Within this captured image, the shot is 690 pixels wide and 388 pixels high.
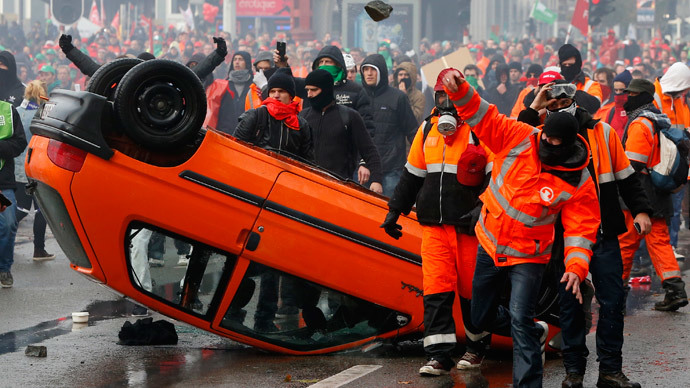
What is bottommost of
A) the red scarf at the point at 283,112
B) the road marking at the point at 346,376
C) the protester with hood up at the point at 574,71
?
the road marking at the point at 346,376

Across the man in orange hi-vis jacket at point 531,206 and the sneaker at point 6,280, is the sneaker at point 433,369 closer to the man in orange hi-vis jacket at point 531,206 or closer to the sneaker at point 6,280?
the man in orange hi-vis jacket at point 531,206

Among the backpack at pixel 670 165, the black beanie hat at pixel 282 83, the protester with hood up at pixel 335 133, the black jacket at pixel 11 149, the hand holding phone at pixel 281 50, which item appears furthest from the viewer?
the black jacket at pixel 11 149

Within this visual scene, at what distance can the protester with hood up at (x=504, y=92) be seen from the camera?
59.9 feet

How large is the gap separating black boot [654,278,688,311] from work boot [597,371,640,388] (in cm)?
276

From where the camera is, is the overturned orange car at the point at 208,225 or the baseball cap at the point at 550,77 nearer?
the overturned orange car at the point at 208,225

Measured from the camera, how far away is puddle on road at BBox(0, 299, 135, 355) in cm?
789

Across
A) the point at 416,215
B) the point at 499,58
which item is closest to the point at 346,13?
the point at 499,58

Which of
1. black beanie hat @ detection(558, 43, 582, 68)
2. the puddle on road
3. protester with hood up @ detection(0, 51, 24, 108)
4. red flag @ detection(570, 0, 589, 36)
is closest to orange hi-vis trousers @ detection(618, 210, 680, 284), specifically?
black beanie hat @ detection(558, 43, 582, 68)

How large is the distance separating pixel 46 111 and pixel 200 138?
2.94 feet

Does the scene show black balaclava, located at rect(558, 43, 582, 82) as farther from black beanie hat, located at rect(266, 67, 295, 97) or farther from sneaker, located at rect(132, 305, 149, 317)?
sneaker, located at rect(132, 305, 149, 317)

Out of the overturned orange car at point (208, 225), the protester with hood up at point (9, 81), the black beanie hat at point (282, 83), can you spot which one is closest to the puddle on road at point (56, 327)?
the overturned orange car at point (208, 225)

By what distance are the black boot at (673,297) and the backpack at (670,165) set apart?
2.55ft

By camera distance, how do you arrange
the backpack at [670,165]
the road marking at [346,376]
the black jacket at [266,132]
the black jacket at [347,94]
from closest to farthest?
1. the road marking at [346,376]
2. the black jacket at [266,132]
3. the backpack at [670,165]
4. the black jacket at [347,94]

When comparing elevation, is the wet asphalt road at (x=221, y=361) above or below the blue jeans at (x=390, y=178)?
below
